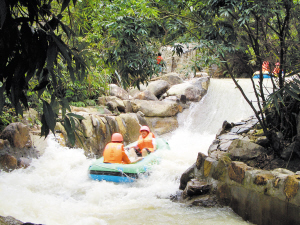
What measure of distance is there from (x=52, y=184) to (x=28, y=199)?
1.44m

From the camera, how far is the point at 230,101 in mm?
13609

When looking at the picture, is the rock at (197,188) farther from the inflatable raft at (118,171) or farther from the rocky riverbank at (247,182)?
the inflatable raft at (118,171)

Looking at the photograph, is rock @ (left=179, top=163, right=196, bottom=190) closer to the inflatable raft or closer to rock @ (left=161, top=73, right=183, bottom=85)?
the inflatable raft

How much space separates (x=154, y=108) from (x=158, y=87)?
302cm

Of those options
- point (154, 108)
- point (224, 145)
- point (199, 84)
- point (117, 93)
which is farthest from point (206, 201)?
point (199, 84)

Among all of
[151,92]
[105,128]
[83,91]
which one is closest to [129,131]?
[105,128]

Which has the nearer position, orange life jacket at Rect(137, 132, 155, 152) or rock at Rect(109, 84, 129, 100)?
orange life jacket at Rect(137, 132, 155, 152)

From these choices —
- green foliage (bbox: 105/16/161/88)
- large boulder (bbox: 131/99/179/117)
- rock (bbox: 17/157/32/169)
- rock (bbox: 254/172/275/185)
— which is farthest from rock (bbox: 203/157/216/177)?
large boulder (bbox: 131/99/179/117)

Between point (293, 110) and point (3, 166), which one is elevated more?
point (293, 110)

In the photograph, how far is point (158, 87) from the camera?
15250mm

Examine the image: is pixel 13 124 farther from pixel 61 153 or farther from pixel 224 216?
pixel 224 216

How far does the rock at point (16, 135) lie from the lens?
6.43 meters

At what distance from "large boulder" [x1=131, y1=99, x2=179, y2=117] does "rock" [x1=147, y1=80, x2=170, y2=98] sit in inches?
88.1

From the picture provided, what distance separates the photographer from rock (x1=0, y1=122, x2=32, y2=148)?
643 cm
